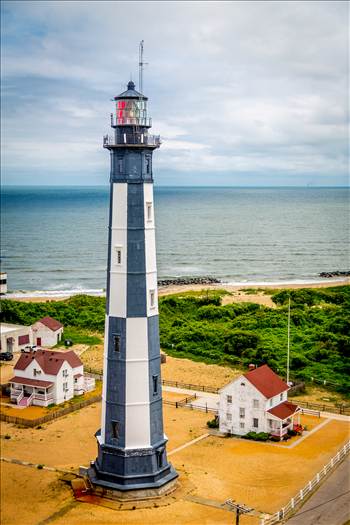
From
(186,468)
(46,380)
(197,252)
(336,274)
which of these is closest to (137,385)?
(186,468)

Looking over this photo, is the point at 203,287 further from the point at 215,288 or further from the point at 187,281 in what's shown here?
the point at 187,281

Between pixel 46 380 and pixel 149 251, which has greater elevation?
pixel 149 251

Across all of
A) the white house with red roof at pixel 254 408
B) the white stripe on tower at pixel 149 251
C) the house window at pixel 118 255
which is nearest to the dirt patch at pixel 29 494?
the white stripe on tower at pixel 149 251

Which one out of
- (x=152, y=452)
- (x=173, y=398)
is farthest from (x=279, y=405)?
(x=152, y=452)

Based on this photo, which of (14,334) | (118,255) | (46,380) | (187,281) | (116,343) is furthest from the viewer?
(187,281)

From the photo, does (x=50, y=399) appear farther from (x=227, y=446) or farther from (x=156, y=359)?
(x=156, y=359)

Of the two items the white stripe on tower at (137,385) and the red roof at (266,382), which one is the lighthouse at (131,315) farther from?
the red roof at (266,382)
